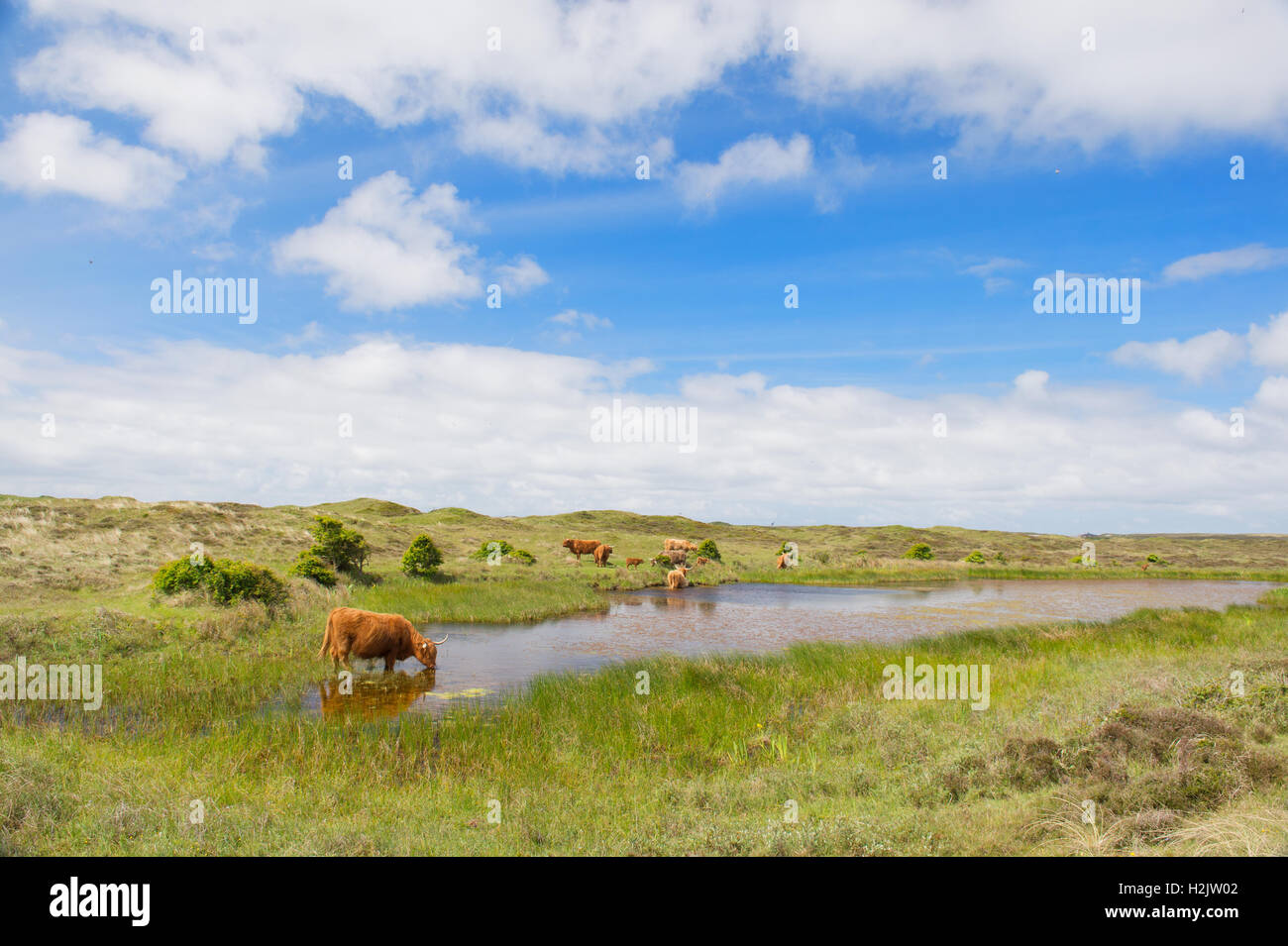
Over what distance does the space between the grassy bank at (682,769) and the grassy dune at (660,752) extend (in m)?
0.04

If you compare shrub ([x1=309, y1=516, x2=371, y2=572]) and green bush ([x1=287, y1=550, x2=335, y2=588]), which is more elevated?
shrub ([x1=309, y1=516, x2=371, y2=572])

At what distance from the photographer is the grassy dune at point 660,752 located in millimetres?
6812

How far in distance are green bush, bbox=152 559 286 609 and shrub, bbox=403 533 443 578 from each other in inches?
471

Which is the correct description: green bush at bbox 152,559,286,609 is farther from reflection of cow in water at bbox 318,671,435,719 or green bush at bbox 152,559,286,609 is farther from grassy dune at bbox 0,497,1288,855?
reflection of cow in water at bbox 318,671,435,719

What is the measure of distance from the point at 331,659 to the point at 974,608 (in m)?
29.8

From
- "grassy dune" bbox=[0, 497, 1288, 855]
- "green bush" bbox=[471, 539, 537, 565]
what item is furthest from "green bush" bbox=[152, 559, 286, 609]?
"green bush" bbox=[471, 539, 537, 565]

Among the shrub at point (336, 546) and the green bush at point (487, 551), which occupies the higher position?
the shrub at point (336, 546)

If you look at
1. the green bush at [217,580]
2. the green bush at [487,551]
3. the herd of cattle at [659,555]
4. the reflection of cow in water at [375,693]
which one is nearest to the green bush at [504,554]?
the green bush at [487,551]

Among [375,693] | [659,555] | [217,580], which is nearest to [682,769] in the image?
[375,693]

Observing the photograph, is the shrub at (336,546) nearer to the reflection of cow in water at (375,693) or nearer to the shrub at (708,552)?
the reflection of cow in water at (375,693)

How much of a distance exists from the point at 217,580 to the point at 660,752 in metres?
17.2

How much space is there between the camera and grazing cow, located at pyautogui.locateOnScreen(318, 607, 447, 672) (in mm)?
17016
